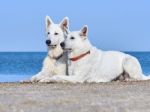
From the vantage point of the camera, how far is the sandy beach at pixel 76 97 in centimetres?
1168

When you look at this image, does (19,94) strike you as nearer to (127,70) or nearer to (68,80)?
(68,80)

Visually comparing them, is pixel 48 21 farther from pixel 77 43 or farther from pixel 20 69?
pixel 20 69

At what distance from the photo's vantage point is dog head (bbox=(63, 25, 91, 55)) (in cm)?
1747

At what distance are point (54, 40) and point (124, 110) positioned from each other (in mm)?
6545

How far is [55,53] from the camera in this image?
58.5 feet

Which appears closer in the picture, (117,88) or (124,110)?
(124,110)

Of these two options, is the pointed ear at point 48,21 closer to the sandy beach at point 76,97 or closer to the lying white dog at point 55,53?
the lying white dog at point 55,53

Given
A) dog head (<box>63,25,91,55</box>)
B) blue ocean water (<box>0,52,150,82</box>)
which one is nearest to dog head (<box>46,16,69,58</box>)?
dog head (<box>63,25,91,55</box>)

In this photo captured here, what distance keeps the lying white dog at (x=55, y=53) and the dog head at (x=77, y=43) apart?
32 cm

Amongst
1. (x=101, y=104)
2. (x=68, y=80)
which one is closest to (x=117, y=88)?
(x=68, y=80)

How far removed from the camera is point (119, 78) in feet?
60.2

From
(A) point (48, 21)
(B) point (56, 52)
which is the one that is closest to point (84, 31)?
(B) point (56, 52)

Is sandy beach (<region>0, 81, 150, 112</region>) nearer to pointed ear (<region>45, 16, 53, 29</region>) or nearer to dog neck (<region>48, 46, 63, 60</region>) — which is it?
dog neck (<region>48, 46, 63, 60</region>)

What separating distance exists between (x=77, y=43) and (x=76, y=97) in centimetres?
416
